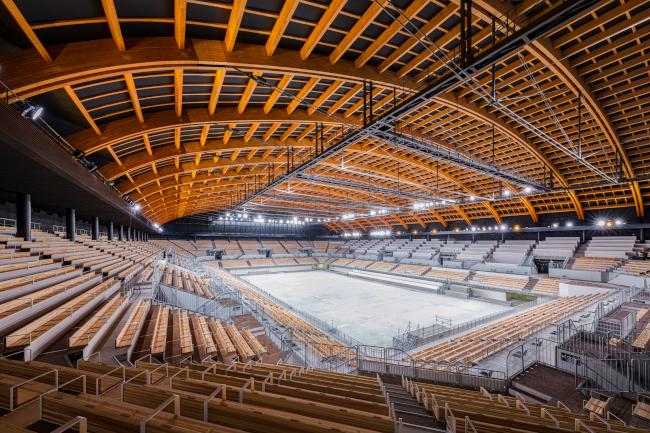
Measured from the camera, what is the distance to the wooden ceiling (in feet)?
20.9

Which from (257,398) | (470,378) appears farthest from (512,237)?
(257,398)

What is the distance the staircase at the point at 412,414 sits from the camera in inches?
173

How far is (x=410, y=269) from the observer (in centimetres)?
3984

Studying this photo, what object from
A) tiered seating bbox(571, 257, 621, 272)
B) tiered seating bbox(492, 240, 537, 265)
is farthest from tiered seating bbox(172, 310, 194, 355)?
tiered seating bbox(492, 240, 537, 265)

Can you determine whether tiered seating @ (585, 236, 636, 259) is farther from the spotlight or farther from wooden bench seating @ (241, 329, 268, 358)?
the spotlight

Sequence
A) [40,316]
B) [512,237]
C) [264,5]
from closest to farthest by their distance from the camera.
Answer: [264,5] → [40,316] → [512,237]

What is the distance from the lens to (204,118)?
1099 centimetres

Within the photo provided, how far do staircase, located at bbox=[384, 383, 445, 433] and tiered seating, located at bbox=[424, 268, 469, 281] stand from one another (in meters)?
28.9

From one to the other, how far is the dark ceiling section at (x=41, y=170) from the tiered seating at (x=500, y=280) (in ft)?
106

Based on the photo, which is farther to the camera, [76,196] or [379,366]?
[76,196]

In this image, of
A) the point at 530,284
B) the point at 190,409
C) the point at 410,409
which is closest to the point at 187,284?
the point at 410,409

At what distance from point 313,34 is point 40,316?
1022cm

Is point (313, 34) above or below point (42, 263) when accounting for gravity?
above

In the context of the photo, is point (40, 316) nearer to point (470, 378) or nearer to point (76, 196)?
point (76, 196)
